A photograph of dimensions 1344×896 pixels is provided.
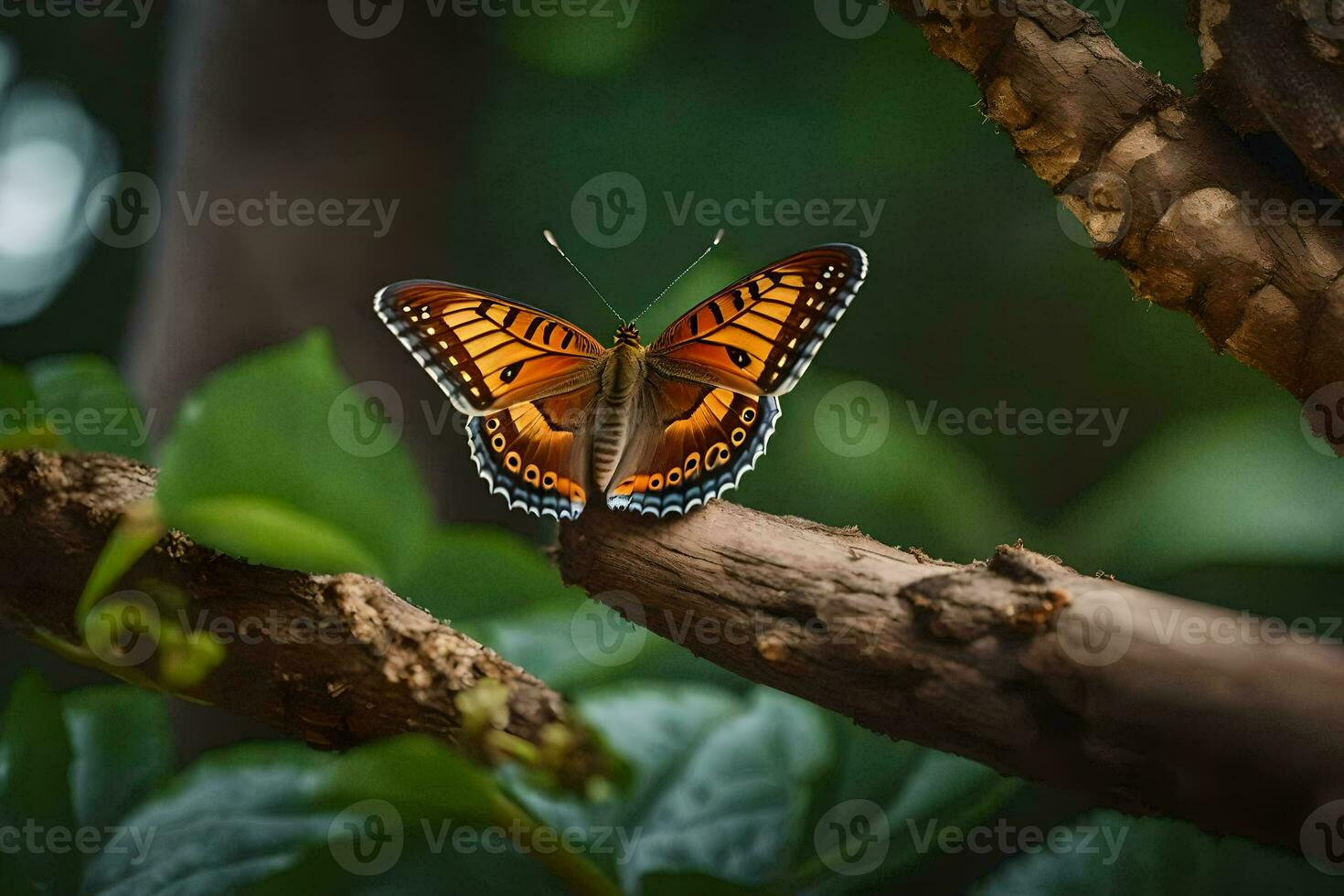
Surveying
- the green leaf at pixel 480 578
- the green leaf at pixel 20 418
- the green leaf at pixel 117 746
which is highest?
the green leaf at pixel 20 418

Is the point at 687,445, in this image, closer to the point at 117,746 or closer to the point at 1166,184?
the point at 1166,184

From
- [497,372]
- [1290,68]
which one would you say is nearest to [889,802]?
[497,372]

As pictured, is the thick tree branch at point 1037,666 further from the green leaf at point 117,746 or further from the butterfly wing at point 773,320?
the green leaf at point 117,746

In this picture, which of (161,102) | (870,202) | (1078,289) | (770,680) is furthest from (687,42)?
(770,680)

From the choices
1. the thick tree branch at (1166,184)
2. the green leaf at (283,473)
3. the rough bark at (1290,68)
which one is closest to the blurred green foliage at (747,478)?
the green leaf at (283,473)

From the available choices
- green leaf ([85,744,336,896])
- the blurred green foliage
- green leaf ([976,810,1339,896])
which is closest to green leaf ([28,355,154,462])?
the blurred green foliage

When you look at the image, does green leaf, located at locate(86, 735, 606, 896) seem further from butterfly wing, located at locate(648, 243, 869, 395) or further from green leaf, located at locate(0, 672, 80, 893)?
butterfly wing, located at locate(648, 243, 869, 395)
